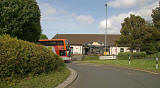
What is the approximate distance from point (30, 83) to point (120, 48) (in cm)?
3988

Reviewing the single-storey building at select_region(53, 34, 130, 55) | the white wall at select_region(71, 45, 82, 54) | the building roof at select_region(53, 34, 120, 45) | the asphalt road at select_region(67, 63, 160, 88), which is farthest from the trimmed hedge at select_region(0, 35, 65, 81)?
the building roof at select_region(53, 34, 120, 45)

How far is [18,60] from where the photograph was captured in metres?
6.33

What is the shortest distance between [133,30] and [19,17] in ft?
79.4

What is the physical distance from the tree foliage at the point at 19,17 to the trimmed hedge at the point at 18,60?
3921 millimetres

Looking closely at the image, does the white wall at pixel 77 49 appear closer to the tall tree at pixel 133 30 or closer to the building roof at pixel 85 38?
the building roof at pixel 85 38

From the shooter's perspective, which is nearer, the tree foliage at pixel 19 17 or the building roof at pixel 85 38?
the tree foliage at pixel 19 17

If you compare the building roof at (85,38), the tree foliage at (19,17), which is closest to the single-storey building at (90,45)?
the building roof at (85,38)

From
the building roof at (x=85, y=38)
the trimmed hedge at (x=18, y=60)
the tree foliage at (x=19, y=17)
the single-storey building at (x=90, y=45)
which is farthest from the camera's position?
the building roof at (x=85, y=38)

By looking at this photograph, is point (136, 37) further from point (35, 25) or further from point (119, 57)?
point (35, 25)

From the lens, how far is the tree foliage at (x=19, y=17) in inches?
411

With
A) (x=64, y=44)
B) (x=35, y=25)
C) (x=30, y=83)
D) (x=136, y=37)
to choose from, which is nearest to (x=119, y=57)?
(x=136, y=37)

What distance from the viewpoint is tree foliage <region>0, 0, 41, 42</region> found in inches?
411

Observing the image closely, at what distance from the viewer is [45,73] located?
8414 millimetres

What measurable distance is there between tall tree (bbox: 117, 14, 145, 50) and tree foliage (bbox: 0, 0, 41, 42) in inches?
886
